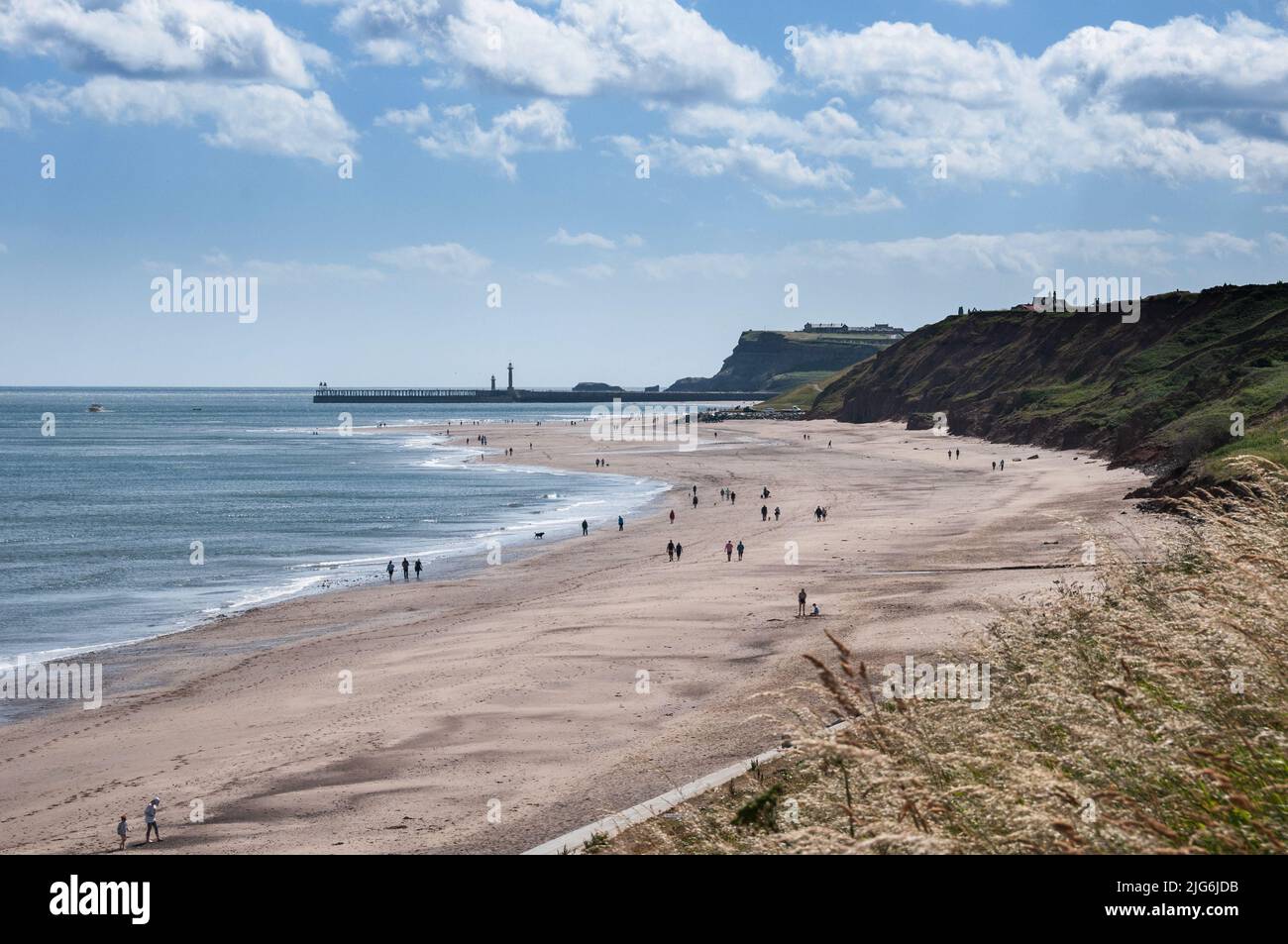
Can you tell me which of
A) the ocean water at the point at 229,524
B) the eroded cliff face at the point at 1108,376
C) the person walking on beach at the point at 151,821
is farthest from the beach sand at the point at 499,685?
the eroded cliff face at the point at 1108,376

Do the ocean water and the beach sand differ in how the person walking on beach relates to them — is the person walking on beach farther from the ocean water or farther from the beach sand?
the ocean water

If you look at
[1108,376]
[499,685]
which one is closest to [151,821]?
[499,685]

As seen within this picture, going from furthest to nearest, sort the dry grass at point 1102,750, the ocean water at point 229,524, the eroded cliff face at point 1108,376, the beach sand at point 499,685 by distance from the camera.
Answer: the eroded cliff face at point 1108,376 → the ocean water at point 229,524 → the beach sand at point 499,685 → the dry grass at point 1102,750

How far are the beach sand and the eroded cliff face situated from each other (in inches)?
740

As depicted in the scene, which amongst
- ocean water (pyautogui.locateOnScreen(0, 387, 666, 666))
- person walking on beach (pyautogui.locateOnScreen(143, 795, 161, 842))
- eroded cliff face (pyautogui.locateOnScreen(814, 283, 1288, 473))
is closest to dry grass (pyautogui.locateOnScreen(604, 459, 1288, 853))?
person walking on beach (pyautogui.locateOnScreen(143, 795, 161, 842))

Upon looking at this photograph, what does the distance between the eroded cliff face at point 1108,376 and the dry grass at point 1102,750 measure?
44501 millimetres

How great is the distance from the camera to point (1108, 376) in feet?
343

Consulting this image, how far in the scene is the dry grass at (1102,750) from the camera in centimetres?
503

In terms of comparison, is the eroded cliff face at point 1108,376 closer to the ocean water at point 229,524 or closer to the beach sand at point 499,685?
the beach sand at point 499,685

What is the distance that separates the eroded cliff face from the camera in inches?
2591

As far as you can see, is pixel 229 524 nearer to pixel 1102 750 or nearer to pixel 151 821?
pixel 151 821

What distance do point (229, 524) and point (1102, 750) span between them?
60425mm

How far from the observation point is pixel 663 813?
12031 mm

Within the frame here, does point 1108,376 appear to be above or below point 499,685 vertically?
above
